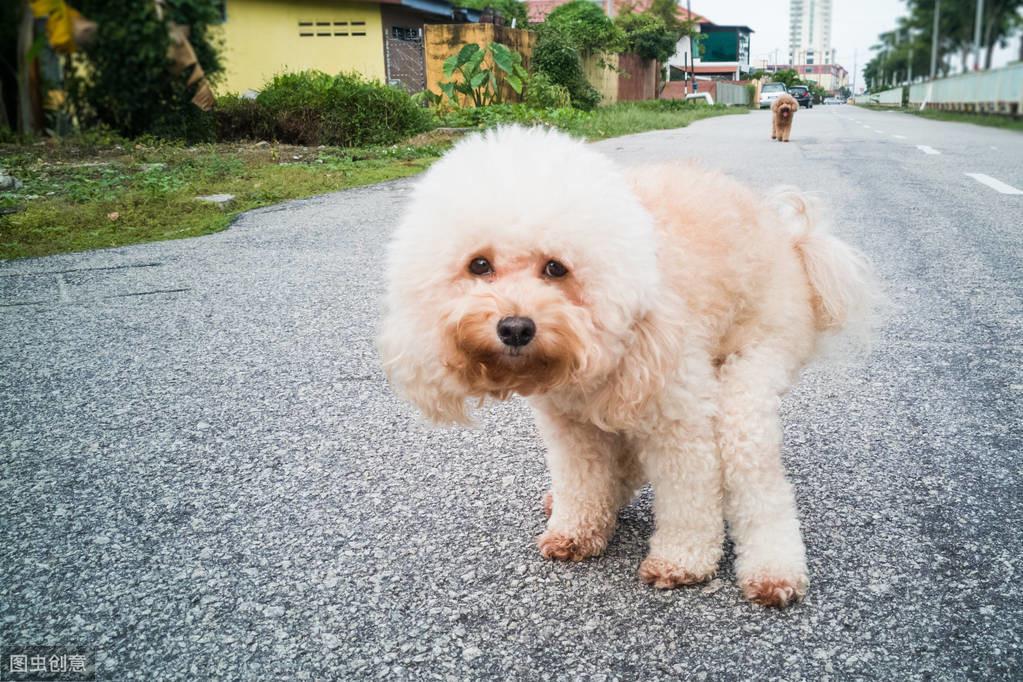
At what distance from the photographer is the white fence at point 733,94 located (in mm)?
63188

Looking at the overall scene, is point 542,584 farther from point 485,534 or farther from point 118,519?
point 118,519

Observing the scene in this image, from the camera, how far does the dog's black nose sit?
1.91 metres

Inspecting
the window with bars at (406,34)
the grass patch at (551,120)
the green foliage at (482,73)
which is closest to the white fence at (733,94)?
the window with bars at (406,34)

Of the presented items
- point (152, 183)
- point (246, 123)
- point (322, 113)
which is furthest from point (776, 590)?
point (246, 123)

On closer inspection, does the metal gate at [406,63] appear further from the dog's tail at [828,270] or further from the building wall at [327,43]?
the dog's tail at [828,270]

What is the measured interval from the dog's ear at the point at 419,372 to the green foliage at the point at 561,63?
22.6 meters

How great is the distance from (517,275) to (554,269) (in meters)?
0.10

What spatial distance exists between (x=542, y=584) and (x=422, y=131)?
44.2ft

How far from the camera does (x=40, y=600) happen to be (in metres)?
2.22

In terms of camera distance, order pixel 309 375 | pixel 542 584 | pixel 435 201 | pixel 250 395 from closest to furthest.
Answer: pixel 435 201 < pixel 542 584 < pixel 250 395 < pixel 309 375

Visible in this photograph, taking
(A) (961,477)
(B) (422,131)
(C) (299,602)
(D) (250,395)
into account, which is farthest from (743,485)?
(B) (422,131)

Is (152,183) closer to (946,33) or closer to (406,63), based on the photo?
(406,63)

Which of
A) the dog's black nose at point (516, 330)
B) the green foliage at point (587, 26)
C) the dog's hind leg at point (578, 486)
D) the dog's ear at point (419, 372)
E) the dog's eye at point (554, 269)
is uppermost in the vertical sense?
the green foliage at point (587, 26)

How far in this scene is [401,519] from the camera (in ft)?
8.61
